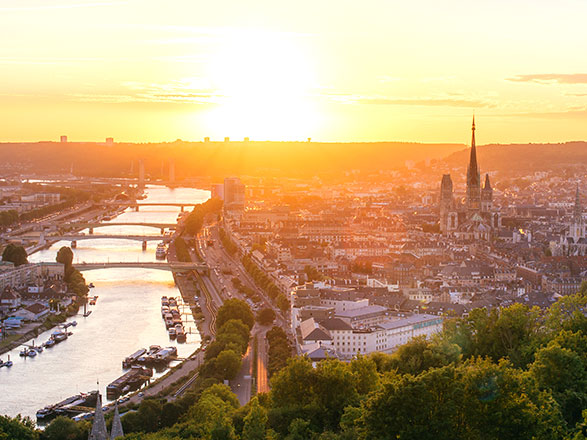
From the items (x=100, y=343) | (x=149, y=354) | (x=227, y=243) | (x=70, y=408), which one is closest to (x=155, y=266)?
(x=227, y=243)

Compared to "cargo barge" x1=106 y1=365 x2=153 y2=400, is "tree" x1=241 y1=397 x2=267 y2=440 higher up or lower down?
higher up

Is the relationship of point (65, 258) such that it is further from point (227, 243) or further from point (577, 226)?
point (577, 226)

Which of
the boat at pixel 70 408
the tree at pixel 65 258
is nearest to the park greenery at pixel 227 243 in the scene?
the tree at pixel 65 258

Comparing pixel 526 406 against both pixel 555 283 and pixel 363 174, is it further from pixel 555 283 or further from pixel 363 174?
pixel 363 174

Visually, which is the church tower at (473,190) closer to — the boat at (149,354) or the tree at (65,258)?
the tree at (65,258)

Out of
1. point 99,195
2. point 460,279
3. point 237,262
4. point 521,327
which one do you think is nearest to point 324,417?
point 521,327

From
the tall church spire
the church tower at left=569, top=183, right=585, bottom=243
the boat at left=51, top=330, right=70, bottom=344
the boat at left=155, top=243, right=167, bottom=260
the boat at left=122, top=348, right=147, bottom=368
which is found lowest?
the boat at left=155, top=243, right=167, bottom=260

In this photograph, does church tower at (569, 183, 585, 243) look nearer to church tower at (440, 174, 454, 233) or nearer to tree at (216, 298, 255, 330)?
church tower at (440, 174, 454, 233)

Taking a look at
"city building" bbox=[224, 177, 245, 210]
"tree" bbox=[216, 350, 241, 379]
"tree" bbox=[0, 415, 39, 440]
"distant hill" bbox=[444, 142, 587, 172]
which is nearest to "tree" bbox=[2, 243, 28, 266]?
"tree" bbox=[216, 350, 241, 379]
